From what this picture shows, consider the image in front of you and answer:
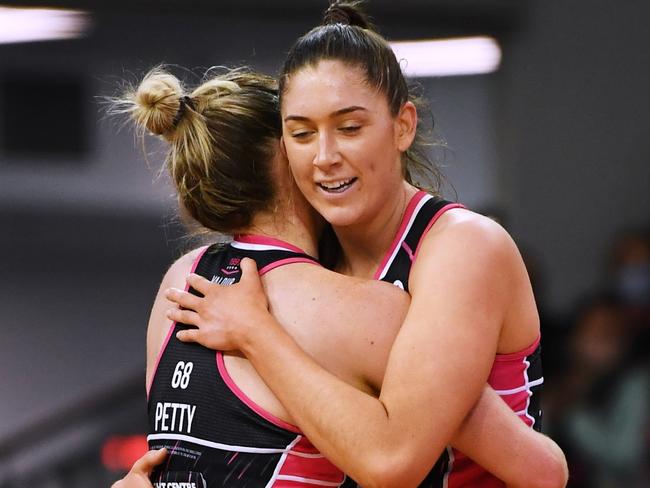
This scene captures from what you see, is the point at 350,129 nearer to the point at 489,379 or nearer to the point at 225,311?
the point at 225,311

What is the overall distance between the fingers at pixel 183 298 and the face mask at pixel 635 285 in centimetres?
420

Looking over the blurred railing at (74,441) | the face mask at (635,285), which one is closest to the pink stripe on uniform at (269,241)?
the face mask at (635,285)

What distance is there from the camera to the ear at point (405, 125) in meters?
1.98

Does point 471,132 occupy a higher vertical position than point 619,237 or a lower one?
higher

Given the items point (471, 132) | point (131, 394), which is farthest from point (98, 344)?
point (471, 132)

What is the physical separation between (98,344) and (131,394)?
1.23m

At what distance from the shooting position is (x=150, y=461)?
186cm

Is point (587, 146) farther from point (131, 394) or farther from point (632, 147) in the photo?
point (131, 394)

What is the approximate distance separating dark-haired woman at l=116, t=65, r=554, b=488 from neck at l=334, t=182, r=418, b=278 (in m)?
0.09

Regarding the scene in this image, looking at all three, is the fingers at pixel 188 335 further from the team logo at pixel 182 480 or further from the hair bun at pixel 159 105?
the hair bun at pixel 159 105

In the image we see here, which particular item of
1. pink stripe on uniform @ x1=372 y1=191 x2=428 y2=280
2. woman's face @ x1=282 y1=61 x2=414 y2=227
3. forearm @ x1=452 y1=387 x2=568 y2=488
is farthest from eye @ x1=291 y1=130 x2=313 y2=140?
forearm @ x1=452 y1=387 x2=568 y2=488

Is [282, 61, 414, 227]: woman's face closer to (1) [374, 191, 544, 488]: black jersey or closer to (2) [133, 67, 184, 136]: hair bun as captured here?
(1) [374, 191, 544, 488]: black jersey

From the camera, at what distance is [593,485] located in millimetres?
4941

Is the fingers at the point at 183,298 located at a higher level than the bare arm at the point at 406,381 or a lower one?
higher
